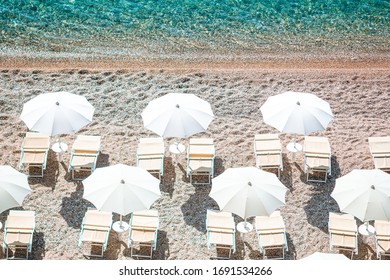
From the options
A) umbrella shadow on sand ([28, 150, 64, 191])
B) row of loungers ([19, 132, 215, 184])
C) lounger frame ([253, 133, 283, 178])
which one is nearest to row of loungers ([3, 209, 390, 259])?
umbrella shadow on sand ([28, 150, 64, 191])

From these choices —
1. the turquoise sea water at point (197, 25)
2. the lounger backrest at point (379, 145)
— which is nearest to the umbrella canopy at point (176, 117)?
the lounger backrest at point (379, 145)

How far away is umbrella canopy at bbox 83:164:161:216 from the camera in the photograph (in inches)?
579

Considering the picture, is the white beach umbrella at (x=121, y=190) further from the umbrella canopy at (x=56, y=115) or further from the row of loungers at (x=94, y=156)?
the umbrella canopy at (x=56, y=115)

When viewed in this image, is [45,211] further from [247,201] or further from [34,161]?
[247,201]

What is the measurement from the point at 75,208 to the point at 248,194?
419 cm

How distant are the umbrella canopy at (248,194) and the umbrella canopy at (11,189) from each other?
4.18m

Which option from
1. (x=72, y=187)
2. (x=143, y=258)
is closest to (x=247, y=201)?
(x=143, y=258)

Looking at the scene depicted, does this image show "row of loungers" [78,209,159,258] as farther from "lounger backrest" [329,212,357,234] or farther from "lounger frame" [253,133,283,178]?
"lounger backrest" [329,212,357,234]

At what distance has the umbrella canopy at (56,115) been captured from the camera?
1658cm

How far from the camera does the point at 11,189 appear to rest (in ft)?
49.1

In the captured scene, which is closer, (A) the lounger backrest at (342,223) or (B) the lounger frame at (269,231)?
(B) the lounger frame at (269,231)

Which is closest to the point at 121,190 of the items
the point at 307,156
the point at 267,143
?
the point at 267,143

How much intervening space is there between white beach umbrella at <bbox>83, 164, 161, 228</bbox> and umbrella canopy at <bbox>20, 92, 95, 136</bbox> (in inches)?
76.3
